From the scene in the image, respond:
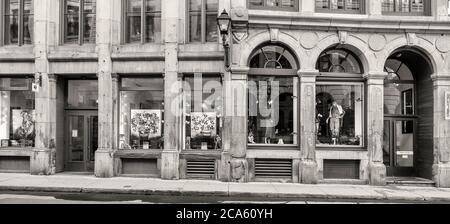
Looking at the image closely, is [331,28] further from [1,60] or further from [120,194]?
[1,60]

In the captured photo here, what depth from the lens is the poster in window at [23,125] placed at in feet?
54.0

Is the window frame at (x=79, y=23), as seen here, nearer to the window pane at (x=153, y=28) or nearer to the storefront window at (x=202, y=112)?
the window pane at (x=153, y=28)

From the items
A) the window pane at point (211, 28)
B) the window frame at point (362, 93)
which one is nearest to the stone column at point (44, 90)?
the window pane at point (211, 28)

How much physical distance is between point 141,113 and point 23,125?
5.13 metres

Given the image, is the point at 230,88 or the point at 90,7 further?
the point at 90,7

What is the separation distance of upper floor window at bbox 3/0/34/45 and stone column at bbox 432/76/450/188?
53.8 feet

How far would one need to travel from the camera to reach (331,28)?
48.9 ft

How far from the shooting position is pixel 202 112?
1562 cm

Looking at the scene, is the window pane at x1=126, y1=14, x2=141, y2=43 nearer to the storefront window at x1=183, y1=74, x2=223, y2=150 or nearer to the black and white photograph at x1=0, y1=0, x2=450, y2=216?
the black and white photograph at x1=0, y1=0, x2=450, y2=216

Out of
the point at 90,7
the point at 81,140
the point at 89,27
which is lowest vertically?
the point at 81,140

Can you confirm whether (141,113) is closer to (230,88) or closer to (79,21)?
(230,88)

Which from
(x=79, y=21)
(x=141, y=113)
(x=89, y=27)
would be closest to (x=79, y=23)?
(x=79, y=21)

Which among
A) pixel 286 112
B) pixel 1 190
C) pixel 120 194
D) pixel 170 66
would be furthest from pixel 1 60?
pixel 286 112

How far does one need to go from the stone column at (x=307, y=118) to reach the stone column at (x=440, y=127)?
4.51 meters
